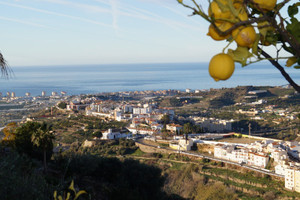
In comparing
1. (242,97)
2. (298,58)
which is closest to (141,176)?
(298,58)

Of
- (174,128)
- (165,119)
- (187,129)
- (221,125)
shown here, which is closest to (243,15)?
(187,129)

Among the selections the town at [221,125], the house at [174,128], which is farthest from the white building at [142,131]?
the house at [174,128]

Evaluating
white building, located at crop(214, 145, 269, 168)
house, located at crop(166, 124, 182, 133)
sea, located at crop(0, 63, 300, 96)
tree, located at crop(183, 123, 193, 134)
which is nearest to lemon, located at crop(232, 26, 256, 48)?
→ white building, located at crop(214, 145, 269, 168)

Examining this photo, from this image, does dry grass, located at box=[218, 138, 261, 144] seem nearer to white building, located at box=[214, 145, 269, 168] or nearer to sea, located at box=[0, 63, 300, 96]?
white building, located at box=[214, 145, 269, 168]

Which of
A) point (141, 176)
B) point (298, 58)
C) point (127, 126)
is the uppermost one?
point (298, 58)

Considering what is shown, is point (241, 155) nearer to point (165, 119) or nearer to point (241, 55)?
point (165, 119)

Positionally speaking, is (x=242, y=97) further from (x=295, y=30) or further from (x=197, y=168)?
(x=295, y=30)
